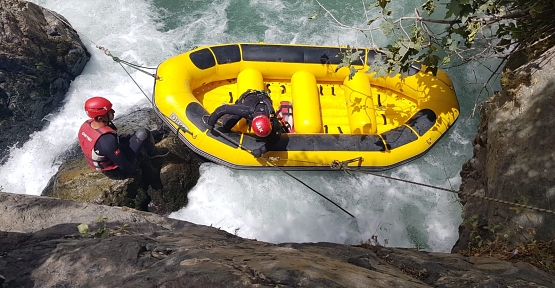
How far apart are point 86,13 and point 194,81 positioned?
3.57m

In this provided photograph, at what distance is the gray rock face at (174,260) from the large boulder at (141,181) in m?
1.83

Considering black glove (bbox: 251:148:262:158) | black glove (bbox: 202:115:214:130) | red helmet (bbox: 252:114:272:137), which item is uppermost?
black glove (bbox: 202:115:214:130)

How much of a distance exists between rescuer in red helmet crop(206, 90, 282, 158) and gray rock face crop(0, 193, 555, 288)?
5.25 feet

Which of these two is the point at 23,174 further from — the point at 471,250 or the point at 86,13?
the point at 471,250

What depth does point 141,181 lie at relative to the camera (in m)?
4.99

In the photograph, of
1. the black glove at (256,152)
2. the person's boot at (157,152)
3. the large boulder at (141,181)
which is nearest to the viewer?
the large boulder at (141,181)

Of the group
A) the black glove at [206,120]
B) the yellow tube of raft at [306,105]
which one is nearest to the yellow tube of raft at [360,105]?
the yellow tube of raft at [306,105]

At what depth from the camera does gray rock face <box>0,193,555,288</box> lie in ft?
6.02

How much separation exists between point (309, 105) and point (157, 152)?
78.2 inches

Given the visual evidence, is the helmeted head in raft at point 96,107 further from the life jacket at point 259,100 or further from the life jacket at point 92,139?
the life jacket at point 259,100

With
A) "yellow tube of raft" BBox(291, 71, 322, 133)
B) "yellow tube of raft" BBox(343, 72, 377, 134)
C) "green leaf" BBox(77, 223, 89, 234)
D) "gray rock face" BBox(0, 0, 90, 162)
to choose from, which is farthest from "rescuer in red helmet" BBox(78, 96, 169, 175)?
"yellow tube of raft" BBox(343, 72, 377, 134)

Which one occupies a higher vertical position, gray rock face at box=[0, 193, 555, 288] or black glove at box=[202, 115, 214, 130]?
black glove at box=[202, 115, 214, 130]

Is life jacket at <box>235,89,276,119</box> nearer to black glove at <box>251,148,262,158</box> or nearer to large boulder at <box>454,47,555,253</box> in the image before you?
black glove at <box>251,148,262,158</box>

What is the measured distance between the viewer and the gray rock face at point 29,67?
573 centimetres
